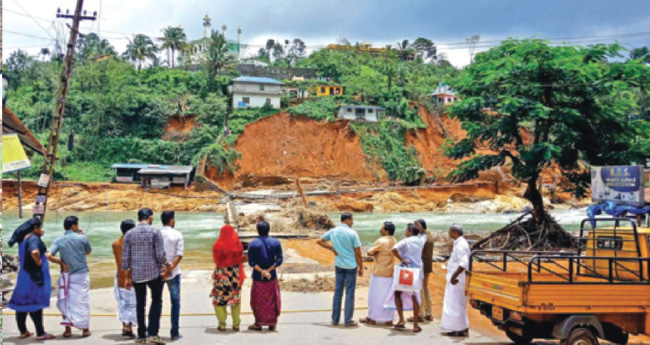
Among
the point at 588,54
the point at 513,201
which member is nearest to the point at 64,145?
the point at 513,201

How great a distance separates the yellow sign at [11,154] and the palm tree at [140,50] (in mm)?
71536

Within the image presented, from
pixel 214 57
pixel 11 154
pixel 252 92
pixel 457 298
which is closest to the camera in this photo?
pixel 457 298

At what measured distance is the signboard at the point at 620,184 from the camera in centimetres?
1270

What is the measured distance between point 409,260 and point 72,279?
4.63m

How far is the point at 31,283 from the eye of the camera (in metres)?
6.80

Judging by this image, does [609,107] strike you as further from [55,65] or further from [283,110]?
[55,65]

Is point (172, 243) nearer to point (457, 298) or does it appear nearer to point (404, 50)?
point (457, 298)

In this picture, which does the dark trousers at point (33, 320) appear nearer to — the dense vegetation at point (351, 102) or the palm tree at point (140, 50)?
the dense vegetation at point (351, 102)

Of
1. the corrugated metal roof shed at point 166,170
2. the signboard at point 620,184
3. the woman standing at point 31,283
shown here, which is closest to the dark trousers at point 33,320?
the woman standing at point 31,283

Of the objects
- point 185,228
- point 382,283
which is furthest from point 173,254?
point 185,228

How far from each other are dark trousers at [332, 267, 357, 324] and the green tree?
36.3ft

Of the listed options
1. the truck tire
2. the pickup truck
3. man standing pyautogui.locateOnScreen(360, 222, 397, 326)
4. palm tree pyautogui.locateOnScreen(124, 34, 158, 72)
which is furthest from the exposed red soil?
the truck tire

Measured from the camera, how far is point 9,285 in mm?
10320

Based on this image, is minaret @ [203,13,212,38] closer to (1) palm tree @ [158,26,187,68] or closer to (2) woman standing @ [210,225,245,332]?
(1) palm tree @ [158,26,187,68]
